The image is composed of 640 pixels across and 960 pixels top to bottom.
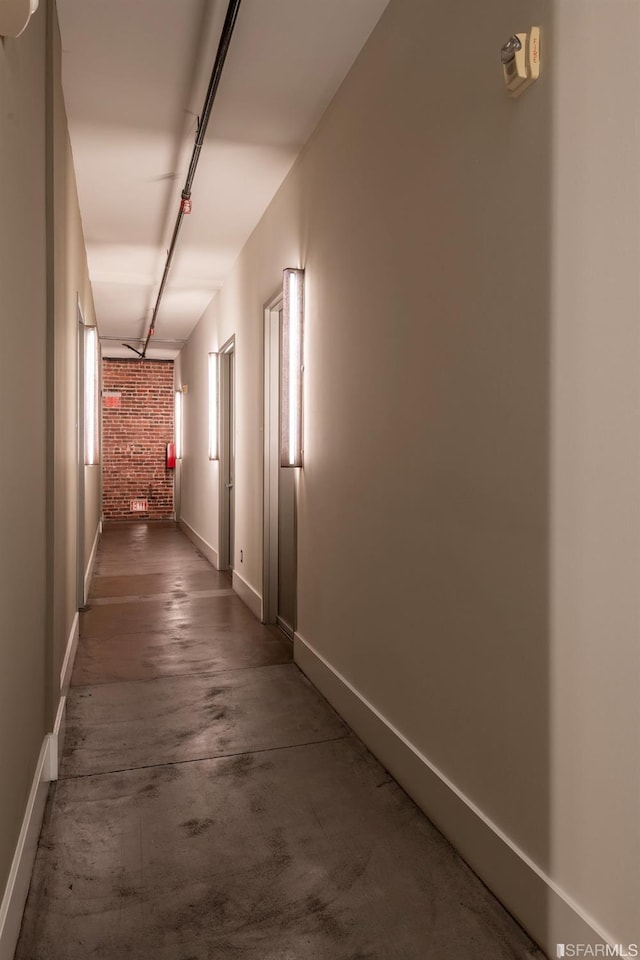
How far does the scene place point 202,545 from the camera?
8.24 metres

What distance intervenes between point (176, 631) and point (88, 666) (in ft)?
2.74

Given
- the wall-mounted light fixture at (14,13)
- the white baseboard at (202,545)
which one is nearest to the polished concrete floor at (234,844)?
the wall-mounted light fixture at (14,13)

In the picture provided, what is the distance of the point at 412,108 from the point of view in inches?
Result: 96.8

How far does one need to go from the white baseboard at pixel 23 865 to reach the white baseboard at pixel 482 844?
1260mm

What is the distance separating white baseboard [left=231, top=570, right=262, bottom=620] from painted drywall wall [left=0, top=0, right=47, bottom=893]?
2671 millimetres

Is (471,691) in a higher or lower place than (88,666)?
higher

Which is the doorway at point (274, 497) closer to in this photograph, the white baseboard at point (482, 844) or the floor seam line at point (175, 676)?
the floor seam line at point (175, 676)

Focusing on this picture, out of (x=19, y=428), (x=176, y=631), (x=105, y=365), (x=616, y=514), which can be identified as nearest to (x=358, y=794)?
(x=616, y=514)

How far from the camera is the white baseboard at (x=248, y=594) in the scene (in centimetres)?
509

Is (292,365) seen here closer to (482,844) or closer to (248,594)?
(248,594)

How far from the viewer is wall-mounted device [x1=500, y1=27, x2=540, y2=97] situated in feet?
5.64

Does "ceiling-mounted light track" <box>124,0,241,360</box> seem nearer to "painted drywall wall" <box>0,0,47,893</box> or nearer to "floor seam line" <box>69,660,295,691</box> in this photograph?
"painted drywall wall" <box>0,0,47,893</box>

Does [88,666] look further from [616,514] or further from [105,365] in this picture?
[105,365]

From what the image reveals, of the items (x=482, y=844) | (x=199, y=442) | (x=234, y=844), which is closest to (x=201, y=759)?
(x=234, y=844)
